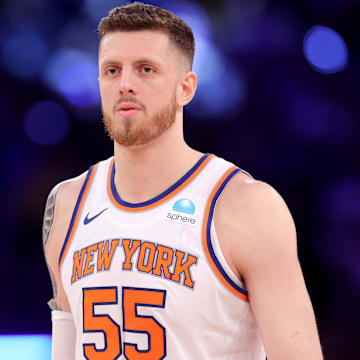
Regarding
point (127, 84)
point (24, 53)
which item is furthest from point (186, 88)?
point (24, 53)

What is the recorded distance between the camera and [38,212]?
20.5 feet

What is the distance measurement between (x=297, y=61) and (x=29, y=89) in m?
2.74

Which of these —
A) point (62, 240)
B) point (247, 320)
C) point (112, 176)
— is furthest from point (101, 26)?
point (247, 320)

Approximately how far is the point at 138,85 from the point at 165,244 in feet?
2.25

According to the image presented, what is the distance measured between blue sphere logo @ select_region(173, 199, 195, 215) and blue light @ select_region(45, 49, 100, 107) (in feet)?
12.4

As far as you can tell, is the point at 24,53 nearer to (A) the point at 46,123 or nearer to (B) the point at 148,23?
(A) the point at 46,123

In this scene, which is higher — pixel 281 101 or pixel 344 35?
pixel 344 35

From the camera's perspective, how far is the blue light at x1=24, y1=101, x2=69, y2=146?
247 inches

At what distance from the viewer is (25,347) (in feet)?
17.0

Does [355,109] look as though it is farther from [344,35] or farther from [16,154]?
[16,154]

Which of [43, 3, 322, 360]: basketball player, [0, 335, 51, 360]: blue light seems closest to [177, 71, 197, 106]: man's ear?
[43, 3, 322, 360]: basketball player

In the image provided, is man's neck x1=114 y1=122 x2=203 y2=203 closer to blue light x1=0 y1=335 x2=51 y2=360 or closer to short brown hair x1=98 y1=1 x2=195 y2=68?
short brown hair x1=98 y1=1 x2=195 y2=68

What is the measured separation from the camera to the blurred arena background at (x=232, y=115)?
6145 millimetres

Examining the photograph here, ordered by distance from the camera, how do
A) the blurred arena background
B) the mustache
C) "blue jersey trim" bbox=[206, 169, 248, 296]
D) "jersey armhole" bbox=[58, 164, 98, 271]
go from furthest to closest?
the blurred arena background → "jersey armhole" bbox=[58, 164, 98, 271] → the mustache → "blue jersey trim" bbox=[206, 169, 248, 296]
